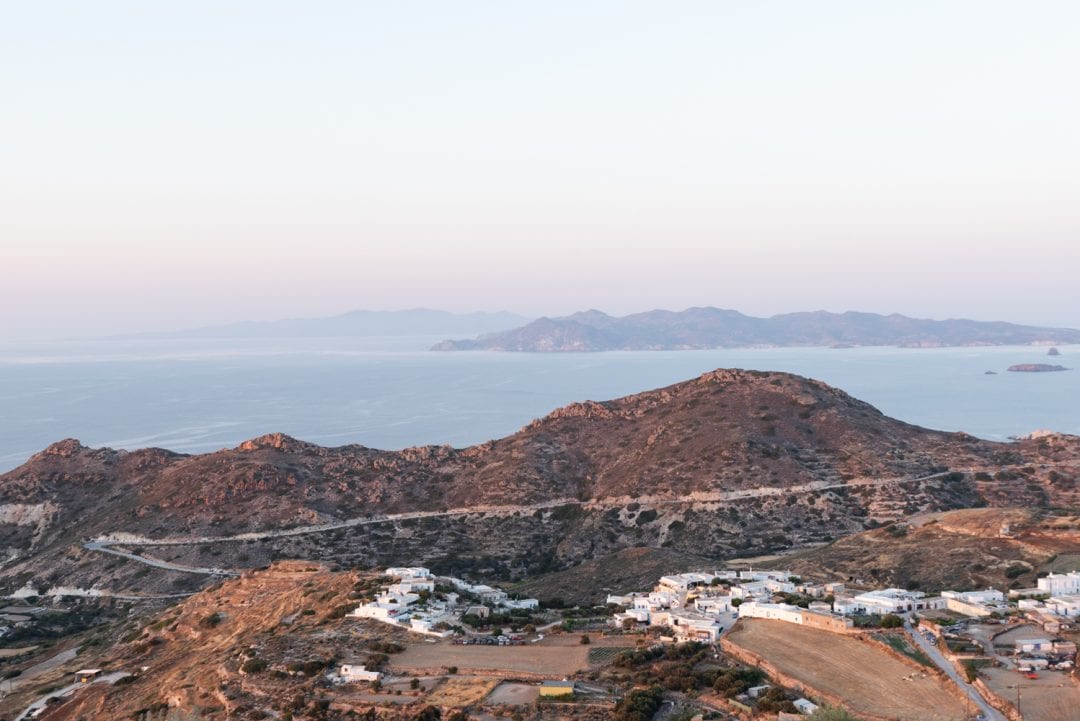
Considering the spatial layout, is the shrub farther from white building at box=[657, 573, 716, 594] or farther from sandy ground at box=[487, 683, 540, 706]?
white building at box=[657, 573, 716, 594]

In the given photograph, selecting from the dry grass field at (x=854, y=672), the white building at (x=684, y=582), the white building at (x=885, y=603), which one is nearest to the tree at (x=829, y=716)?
the dry grass field at (x=854, y=672)

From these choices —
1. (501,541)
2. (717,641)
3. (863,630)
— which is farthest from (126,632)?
(863,630)

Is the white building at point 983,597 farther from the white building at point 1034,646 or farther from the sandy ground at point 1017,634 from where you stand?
the white building at point 1034,646

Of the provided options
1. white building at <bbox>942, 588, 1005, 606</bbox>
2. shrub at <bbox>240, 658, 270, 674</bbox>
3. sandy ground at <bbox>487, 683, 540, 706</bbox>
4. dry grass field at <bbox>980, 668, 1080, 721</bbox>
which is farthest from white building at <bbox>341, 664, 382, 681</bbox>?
white building at <bbox>942, 588, 1005, 606</bbox>

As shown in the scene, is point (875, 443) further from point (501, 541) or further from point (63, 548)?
point (63, 548)

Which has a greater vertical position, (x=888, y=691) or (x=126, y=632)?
(x=888, y=691)

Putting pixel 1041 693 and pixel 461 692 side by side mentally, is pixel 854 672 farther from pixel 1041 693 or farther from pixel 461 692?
pixel 461 692
